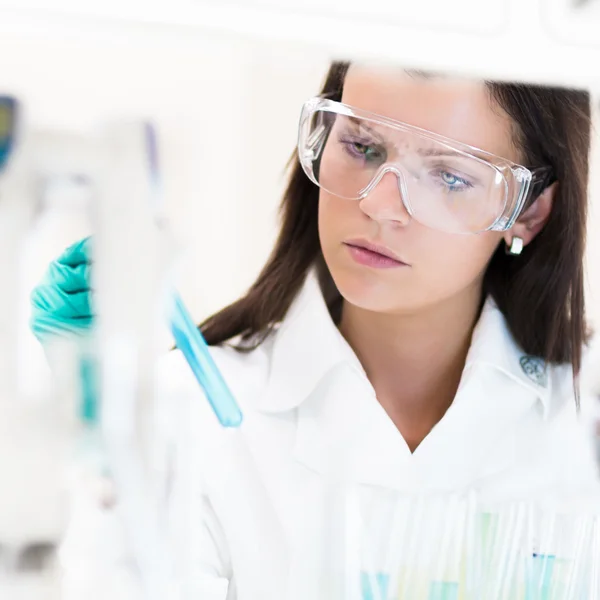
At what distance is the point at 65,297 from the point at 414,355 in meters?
0.35

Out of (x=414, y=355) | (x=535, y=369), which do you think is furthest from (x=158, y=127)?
(x=535, y=369)

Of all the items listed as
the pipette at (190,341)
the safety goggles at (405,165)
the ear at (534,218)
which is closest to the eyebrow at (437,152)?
the safety goggles at (405,165)

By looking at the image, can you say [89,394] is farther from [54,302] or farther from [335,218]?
[335,218]

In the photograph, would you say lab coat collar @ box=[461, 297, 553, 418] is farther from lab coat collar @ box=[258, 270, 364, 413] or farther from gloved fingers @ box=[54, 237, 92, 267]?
gloved fingers @ box=[54, 237, 92, 267]

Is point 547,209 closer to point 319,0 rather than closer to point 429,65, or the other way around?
point 429,65

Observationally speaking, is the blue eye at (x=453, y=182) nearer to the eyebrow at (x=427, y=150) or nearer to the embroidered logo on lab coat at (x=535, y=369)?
the eyebrow at (x=427, y=150)

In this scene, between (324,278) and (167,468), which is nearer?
(167,468)

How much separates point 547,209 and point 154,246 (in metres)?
0.39

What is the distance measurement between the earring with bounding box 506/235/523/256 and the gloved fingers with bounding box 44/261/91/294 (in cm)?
42

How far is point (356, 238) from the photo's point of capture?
0.67m

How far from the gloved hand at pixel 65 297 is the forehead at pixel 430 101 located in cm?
28

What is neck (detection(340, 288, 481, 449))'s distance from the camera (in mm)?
721

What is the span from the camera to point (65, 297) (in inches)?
22.6

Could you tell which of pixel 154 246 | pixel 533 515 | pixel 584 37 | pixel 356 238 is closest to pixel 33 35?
pixel 154 246
